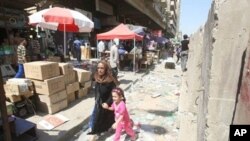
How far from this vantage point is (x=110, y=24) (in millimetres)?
24891

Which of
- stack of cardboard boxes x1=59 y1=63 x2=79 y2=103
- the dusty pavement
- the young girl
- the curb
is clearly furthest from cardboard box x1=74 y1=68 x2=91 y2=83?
the young girl

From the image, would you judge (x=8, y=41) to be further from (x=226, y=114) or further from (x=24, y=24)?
(x=226, y=114)

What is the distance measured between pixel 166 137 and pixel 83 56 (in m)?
15.4

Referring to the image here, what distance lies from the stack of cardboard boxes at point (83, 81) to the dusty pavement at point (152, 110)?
1.40 m

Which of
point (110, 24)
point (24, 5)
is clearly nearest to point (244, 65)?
point (24, 5)

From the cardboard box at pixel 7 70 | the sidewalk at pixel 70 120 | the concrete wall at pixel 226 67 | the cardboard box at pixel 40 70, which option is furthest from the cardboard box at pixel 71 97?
the concrete wall at pixel 226 67

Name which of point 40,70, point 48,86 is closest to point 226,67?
point 48,86

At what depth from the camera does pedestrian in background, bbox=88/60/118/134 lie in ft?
16.2

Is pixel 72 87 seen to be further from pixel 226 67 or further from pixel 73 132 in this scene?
pixel 226 67

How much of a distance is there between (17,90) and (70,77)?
179 centimetres

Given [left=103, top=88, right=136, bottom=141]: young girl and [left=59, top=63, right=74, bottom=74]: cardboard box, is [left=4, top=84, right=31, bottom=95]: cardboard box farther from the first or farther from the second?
[left=103, top=88, right=136, bottom=141]: young girl

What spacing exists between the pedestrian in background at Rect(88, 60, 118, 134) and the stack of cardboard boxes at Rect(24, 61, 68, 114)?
1.61m

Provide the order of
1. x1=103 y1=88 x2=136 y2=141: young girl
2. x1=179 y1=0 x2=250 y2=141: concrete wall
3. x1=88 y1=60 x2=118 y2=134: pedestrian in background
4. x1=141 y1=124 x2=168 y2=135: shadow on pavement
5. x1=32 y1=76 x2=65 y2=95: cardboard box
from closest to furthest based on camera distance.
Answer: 1. x1=179 y1=0 x2=250 y2=141: concrete wall
2. x1=103 y1=88 x2=136 y2=141: young girl
3. x1=88 y1=60 x2=118 y2=134: pedestrian in background
4. x1=141 y1=124 x2=168 y2=135: shadow on pavement
5. x1=32 y1=76 x2=65 y2=95: cardboard box

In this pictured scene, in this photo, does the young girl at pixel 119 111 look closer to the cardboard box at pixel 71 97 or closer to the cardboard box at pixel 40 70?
the cardboard box at pixel 40 70
